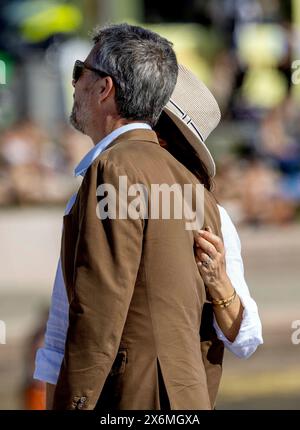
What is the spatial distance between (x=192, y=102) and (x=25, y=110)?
11423mm

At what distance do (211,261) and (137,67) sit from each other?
50cm

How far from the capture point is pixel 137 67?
2.90 meters

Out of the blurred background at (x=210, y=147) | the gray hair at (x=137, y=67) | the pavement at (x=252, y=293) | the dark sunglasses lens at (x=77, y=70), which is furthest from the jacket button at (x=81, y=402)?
the pavement at (x=252, y=293)

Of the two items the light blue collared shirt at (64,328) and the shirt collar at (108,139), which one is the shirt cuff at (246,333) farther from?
the shirt collar at (108,139)

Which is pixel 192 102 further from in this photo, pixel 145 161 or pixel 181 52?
pixel 181 52

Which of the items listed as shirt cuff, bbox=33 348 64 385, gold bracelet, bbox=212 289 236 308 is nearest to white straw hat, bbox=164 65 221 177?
gold bracelet, bbox=212 289 236 308

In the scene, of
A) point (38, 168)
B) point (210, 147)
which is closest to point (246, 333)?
point (38, 168)

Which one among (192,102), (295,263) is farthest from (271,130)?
(192,102)

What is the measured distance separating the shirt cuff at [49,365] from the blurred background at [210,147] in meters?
3.48

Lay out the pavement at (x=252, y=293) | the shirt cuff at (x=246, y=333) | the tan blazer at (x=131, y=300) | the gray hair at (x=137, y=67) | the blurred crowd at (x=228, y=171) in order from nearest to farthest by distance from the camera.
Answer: the tan blazer at (x=131, y=300)
the gray hair at (x=137, y=67)
the shirt cuff at (x=246, y=333)
the pavement at (x=252, y=293)
the blurred crowd at (x=228, y=171)

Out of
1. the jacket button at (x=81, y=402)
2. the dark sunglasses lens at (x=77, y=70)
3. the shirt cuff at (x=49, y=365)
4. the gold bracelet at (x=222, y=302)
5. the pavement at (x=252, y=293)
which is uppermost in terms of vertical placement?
the dark sunglasses lens at (x=77, y=70)

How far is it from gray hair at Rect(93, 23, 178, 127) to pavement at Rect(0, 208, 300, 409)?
473 centimetres

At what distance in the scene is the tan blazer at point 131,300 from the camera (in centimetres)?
274

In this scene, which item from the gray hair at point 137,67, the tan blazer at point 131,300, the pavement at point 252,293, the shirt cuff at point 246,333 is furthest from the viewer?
the pavement at point 252,293
